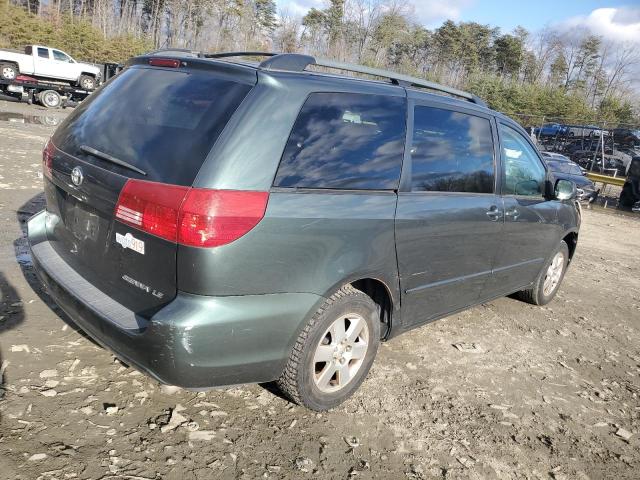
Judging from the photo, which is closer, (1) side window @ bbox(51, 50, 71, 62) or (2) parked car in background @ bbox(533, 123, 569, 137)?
(1) side window @ bbox(51, 50, 71, 62)

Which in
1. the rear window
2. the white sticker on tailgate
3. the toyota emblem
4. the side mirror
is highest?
Result: the rear window

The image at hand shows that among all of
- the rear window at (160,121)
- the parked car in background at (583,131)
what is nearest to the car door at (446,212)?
the rear window at (160,121)

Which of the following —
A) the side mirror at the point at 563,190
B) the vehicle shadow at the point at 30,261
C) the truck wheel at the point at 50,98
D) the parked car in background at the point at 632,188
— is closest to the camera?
the vehicle shadow at the point at 30,261

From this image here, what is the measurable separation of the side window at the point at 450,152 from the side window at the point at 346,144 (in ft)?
0.62

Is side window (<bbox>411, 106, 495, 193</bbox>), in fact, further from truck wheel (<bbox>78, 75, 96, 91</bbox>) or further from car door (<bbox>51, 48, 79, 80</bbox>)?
car door (<bbox>51, 48, 79, 80</bbox>)

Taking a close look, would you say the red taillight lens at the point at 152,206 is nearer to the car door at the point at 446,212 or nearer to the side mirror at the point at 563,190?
the car door at the point at 446,212

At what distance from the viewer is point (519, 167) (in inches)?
170

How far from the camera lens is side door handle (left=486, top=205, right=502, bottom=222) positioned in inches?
151

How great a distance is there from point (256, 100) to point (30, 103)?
2189cm

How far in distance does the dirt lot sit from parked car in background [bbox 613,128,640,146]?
85.8 feet

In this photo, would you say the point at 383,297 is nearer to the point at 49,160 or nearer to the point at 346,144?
the point at 346,144

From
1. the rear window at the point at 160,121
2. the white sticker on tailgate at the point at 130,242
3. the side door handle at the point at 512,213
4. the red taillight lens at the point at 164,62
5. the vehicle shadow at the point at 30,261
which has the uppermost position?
the red taillight lens at the point at 164,62

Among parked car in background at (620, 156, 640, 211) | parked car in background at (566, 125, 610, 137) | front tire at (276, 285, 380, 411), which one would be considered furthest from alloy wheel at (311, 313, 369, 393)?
parked car in background at (566, 125, 610, 137)

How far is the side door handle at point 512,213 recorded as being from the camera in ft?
13.3
